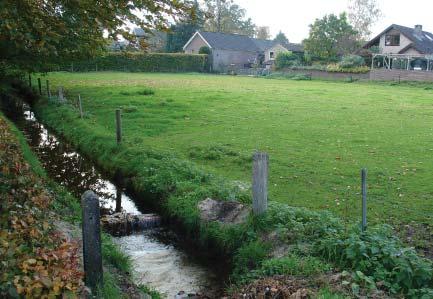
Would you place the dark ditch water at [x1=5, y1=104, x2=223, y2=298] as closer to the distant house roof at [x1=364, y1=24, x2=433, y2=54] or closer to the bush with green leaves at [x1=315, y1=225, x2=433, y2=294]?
the bush with green leaves at [x1=315, y1=225, x2=433, y2=294]

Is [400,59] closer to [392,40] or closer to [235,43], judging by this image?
[392,40]

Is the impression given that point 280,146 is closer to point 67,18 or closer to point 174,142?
point 174,142

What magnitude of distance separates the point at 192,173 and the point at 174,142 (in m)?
5.12

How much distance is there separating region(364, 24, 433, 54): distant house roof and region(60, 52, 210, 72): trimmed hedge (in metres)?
28.7

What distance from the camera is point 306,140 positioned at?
1730 centimetres

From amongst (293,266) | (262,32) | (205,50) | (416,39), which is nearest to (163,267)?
(293,266)

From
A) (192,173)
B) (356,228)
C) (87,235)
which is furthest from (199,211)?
(87,235)

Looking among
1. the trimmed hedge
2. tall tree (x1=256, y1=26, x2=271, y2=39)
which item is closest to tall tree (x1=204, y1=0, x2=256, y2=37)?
tall tree (x1=256, y1=26, x2=271, y2=39)

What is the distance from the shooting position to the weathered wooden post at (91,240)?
17.8 ft

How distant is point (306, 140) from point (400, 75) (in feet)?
132

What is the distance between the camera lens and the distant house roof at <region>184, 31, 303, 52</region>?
281 ft

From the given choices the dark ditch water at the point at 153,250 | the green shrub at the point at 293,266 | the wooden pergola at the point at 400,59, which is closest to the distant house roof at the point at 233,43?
the wooden pergola at the point at 400,59

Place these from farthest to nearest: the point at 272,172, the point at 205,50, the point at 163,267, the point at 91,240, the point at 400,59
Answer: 1. the point at 205,50
2. the point at 400,59
3. the point at 272,172
4. the point at 163,267
5. the point at 91,240

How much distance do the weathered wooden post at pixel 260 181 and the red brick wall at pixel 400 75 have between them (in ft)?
156
